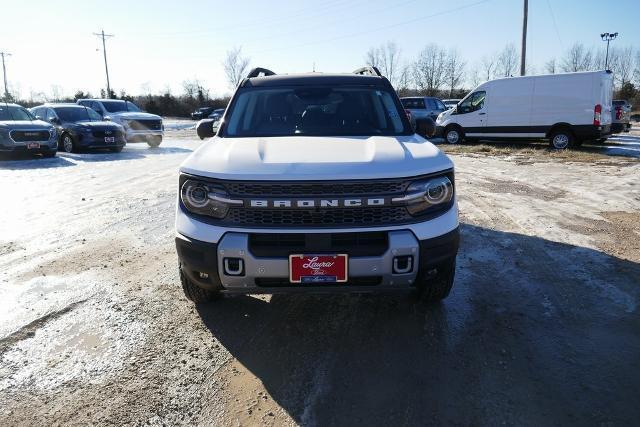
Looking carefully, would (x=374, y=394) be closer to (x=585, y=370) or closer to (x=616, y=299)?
(x=585, y=370)

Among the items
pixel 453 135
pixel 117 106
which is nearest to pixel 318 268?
pixel 453 135

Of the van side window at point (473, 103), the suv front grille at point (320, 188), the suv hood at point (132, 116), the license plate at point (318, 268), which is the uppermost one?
the van side window at point (473, 103)

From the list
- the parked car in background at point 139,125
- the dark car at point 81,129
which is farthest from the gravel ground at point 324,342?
the parked car in background at point 139,125

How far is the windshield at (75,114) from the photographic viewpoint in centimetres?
1577

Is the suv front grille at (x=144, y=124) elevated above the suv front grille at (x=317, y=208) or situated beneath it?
elevated above

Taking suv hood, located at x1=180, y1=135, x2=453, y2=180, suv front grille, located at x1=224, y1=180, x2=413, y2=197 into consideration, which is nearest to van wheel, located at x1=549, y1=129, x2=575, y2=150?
suv hood, located at x1=180, y1=135, x2=453, y2=180

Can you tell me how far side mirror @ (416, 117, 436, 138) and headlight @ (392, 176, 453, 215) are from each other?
1.46 metres

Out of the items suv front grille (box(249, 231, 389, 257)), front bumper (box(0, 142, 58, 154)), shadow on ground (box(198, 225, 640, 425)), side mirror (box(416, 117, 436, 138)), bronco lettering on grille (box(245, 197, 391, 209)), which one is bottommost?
shadow on ground (box(198, 225, 640, 425))

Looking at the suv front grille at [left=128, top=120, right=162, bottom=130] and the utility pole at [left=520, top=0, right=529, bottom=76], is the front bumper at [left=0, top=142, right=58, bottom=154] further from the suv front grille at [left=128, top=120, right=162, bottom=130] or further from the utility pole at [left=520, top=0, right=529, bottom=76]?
the utility pole at [left=520, top=0, right=529, bottom=76]

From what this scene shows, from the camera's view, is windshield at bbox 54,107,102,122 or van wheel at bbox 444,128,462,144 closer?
windshield at bbox 54,107,102,122

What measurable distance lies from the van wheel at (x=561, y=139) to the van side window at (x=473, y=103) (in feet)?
8.76

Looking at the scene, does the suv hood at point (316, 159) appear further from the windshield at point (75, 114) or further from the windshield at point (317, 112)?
the windshield at point (75, 114)

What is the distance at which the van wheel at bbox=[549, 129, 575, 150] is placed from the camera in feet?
47.8

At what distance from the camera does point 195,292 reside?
3.46 metres
